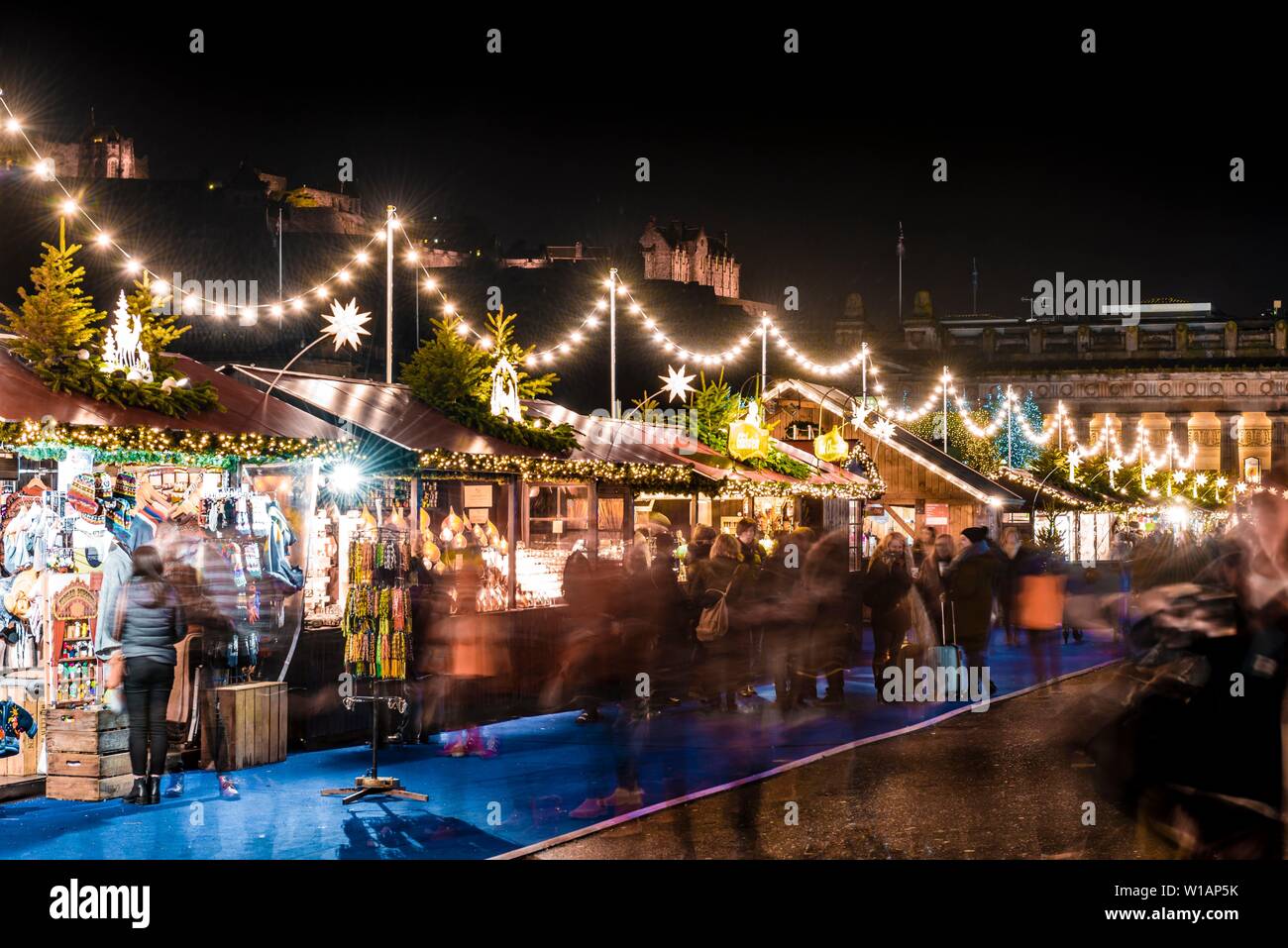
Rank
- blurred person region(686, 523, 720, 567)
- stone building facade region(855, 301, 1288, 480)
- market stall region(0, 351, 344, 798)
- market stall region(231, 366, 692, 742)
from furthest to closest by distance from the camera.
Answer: stone building facade region(855, 301, 1288, 480) < blurred person region(686, 523, 720, 567) < market stall region(231, 366, 692, 742) < market stall region(0, 351, 344, 798)

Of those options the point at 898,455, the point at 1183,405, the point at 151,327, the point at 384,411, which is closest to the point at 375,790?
the point at 151,327

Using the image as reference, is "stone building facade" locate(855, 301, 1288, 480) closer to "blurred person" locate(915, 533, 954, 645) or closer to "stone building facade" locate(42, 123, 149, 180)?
"stone building facade" locate(42, 123, 149, 180)

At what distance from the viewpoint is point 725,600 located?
565 inches

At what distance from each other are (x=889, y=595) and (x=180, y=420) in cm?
723

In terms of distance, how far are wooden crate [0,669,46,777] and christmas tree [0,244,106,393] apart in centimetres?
271

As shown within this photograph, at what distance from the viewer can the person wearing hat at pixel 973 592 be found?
14344mm

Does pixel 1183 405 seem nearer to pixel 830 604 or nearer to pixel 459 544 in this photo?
pixel 459 544

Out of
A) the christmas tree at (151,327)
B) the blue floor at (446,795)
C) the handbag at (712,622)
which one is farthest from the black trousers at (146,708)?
the handbag at (712,622)

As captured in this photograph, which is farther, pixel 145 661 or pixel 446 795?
pixel 446 795

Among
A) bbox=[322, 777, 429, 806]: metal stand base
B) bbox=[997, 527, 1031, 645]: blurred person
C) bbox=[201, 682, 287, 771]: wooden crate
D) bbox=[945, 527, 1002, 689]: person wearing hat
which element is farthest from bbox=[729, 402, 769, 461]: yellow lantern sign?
bbox=[322, 777, 429, 806]: metal stand base

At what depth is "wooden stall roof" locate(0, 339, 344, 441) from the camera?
11711 millimetres
